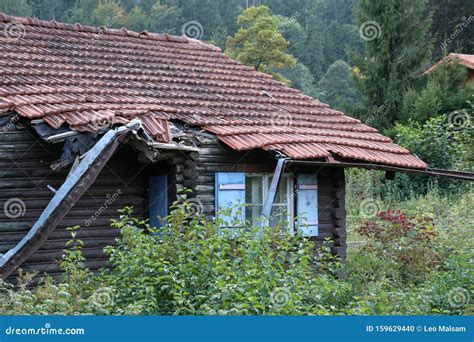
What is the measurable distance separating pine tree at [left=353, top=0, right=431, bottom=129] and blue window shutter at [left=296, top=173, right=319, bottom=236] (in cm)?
1727

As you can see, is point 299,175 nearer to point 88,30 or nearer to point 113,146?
point 113,146

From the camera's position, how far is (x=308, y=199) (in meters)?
15.0

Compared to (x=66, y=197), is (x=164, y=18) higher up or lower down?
higher up

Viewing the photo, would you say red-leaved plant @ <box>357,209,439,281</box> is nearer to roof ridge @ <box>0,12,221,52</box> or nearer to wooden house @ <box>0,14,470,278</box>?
wooden house @ <box>0,14,470,278</box>

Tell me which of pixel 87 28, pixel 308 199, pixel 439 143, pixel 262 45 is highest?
pixel 262 45

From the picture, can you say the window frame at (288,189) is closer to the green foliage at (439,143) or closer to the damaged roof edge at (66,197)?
the damaged roof edge at (66,197)

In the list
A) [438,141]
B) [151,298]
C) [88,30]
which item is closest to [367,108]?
[438,141]

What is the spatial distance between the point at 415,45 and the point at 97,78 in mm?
20942

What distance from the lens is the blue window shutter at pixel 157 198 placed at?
44.1 feet

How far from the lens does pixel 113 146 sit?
11.5 meters

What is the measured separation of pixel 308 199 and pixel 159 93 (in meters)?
3.36

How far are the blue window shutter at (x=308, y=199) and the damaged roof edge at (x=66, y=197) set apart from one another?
162 inches

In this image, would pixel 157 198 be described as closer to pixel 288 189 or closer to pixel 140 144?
pixel 140 144

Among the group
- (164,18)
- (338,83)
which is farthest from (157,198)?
(164,18)
